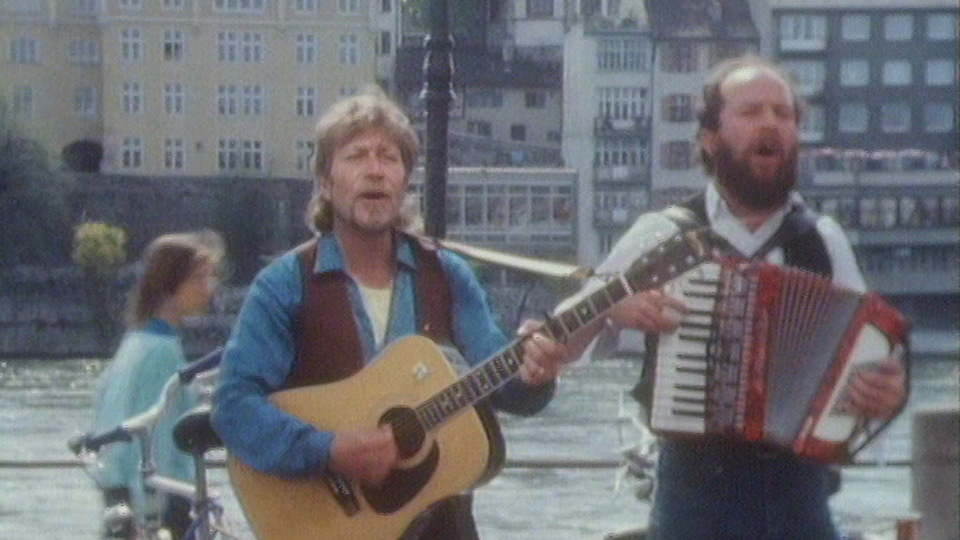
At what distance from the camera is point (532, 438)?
2645cm

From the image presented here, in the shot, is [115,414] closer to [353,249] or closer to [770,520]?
[353,249]

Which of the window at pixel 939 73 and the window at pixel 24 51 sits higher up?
the window at pixel 24 51

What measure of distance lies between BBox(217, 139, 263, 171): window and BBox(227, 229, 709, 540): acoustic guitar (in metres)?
76.3

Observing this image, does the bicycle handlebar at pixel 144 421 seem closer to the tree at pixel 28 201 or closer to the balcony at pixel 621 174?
the balcony at pixel 621 174

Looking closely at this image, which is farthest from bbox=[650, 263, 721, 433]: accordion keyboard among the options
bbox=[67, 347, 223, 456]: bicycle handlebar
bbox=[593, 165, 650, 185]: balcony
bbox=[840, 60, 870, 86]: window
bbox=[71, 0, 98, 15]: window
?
bbox=[71, 0, 98, 15]: window

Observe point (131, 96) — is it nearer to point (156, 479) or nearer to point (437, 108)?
point (437, 108)

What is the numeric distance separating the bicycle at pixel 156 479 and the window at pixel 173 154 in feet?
251

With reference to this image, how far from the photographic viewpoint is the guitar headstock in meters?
3.74

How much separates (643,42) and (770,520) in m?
74.8

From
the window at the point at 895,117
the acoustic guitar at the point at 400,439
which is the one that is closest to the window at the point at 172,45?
the window at the point at 895,117

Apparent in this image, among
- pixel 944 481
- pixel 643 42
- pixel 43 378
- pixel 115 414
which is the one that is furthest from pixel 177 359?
pixel 643 42

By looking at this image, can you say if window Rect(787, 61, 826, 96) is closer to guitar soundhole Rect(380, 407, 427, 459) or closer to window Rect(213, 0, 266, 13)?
window Rect(213, 0, 266, 13)

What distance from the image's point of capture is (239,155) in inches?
3246

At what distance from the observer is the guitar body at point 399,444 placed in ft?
13.0
